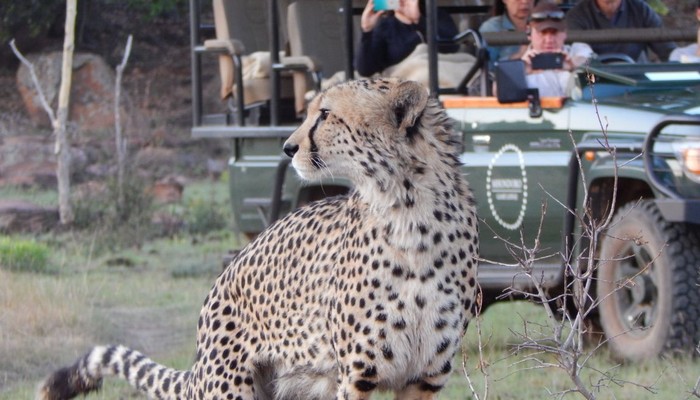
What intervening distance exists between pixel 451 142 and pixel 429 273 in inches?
15.9

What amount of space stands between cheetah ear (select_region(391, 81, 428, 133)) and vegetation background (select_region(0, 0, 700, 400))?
26.8 inches

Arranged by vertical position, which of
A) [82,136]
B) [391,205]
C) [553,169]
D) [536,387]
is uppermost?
[391,205]

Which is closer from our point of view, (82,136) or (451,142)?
(451,142)

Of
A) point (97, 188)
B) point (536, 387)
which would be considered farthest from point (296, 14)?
point (97, 188)

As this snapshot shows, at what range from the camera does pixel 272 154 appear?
8602 mm

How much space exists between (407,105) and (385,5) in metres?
3.74

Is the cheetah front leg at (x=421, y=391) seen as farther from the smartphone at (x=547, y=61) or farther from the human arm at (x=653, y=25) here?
the human arm at (x=653, y=25)

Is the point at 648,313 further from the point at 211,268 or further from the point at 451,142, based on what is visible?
the point at 211,268

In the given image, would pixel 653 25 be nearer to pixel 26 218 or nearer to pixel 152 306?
pixel 152 306

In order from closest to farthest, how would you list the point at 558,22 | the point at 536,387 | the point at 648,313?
the point at 536,387, the point at 648,313, the point at 558,22

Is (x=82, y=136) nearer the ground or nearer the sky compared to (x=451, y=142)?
nearer the ground

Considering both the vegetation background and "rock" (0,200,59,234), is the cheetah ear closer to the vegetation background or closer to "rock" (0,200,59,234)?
the vegetation background

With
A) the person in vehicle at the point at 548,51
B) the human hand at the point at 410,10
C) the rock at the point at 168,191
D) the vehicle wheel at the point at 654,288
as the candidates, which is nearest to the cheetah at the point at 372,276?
the vehicle wheel at the point at 654,288

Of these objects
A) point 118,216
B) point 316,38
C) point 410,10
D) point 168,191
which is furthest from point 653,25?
point 168,191
